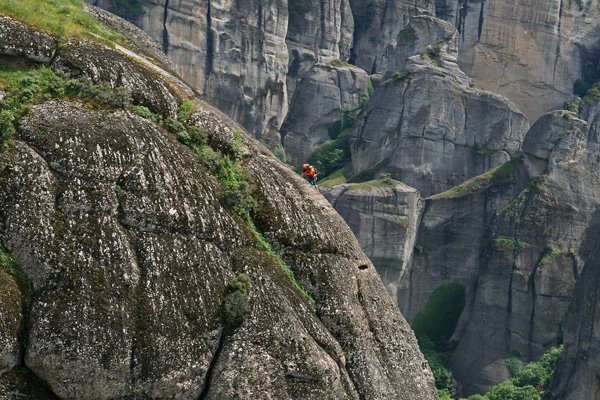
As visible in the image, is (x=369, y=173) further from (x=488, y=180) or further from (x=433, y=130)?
(x=488, y=180)

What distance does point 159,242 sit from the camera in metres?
18.8

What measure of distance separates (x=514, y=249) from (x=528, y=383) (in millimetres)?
14246

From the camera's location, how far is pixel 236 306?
1864 centimetres

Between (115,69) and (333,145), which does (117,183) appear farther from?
(333,145)

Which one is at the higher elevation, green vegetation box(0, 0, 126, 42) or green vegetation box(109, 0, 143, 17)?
green vegetation box(109, 0, 143, 17)

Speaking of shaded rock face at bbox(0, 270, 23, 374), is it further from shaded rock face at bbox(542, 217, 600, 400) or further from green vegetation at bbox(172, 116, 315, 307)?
shaded rock face at bbox(542, 217, 600, 400)

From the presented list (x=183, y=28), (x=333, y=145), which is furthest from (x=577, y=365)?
(x=183, y=28)

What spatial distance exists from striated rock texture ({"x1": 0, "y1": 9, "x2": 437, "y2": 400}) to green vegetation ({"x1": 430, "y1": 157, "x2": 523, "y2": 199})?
6090cm

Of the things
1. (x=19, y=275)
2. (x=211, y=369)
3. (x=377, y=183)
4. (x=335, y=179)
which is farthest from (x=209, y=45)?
(x=211, y=369)

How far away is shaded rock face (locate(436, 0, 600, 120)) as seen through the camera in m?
107

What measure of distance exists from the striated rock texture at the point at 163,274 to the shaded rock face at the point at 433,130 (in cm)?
6460

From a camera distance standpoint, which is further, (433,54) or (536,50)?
(536,50)

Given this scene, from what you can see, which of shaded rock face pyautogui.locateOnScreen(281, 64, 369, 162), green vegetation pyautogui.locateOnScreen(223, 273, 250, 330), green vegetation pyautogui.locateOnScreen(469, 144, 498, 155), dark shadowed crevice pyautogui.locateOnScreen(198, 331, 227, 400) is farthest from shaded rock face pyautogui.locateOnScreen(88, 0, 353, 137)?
dark shadowed crevice pyautogui.locateOnScreen(198, 331, 227, 400)

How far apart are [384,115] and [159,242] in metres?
71.1
